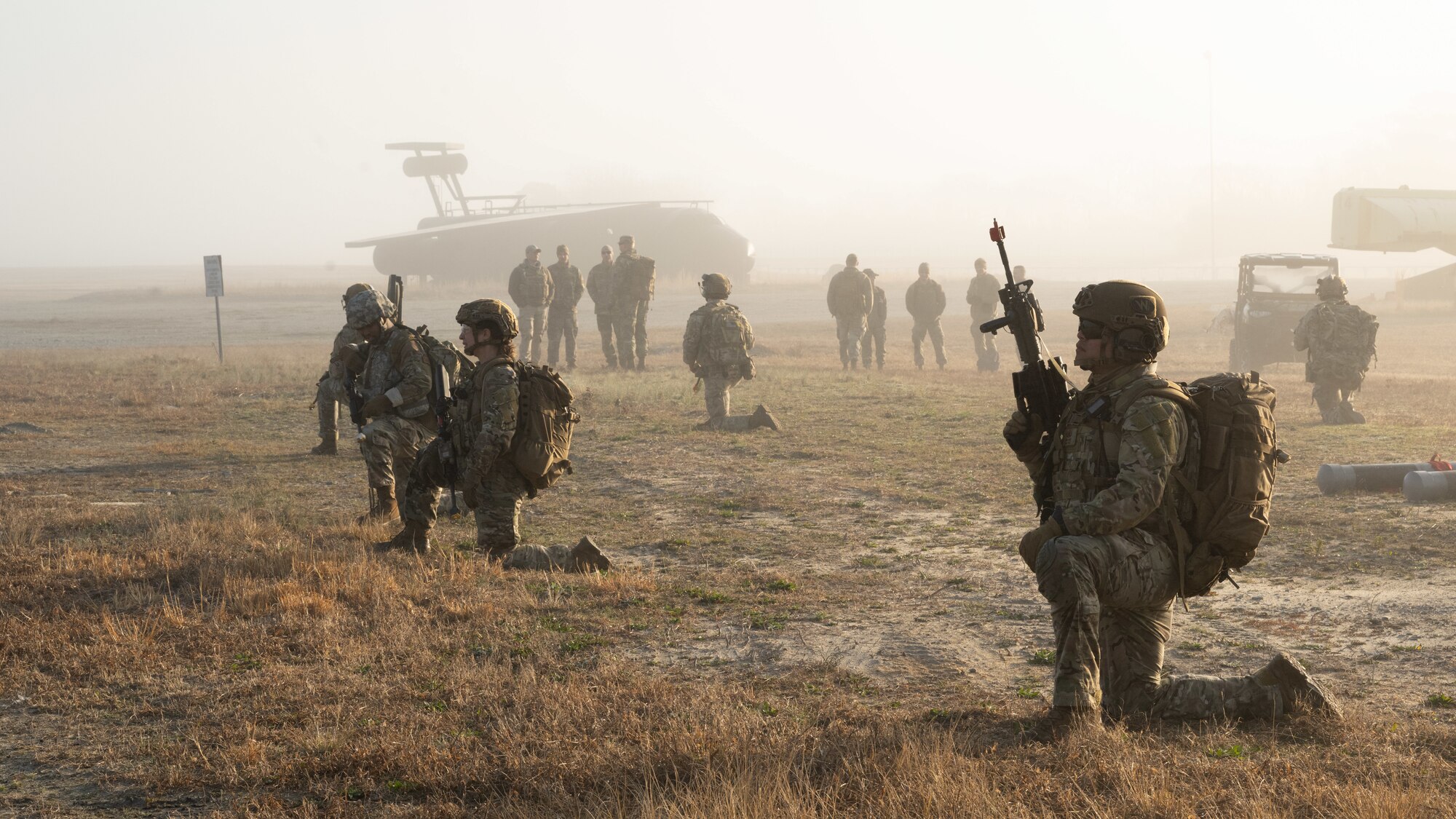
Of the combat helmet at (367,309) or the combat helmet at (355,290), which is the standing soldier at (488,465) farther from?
the combat helmet at (355,290)

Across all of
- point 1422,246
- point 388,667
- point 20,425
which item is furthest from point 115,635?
point 1422,246

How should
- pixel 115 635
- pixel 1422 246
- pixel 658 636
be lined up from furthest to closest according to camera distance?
pixel 1422 246, pixel 658 636, pixel 115 635

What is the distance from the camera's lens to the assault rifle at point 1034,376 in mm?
4711

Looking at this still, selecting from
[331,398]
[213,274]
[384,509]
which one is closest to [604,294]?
[213,274]

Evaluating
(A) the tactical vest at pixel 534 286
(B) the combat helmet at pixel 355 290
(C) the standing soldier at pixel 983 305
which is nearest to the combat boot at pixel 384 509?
(B) the combat helmet at pixel 355 290

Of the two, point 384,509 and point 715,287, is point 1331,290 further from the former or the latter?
point 384,509

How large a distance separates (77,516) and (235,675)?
4479 mm

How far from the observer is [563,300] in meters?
21.8

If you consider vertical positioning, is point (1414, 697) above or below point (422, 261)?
below

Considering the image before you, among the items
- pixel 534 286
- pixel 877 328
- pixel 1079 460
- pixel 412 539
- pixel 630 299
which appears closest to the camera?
pixel 1079 460

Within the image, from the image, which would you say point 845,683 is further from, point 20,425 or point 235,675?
point 20,425

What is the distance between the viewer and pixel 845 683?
18.1 feet

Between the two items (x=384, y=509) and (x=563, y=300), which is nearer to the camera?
Result: (x=384, y=509)

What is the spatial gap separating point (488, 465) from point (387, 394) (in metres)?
1.82
